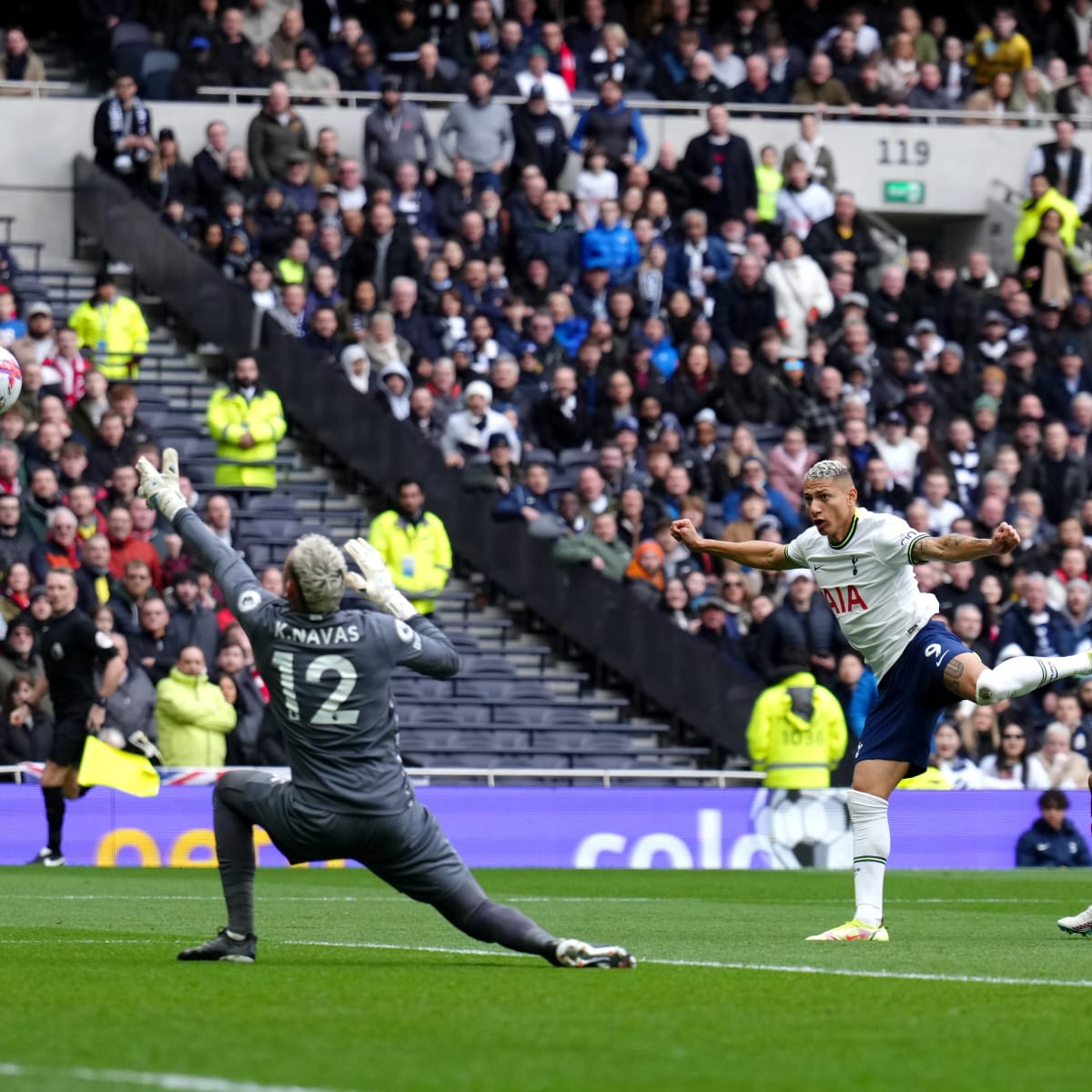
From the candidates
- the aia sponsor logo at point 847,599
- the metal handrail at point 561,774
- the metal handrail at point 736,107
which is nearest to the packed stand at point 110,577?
the metal handrail at point 561,774

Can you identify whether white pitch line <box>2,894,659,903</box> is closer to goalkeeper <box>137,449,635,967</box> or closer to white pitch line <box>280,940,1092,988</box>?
white pitch line <box>280,940,1092,988</box>

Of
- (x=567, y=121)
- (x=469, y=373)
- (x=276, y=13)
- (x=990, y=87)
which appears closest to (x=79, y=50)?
(x=276, y=13)

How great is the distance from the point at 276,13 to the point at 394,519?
9298 millimetres

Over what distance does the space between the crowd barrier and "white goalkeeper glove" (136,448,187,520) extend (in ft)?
33.4

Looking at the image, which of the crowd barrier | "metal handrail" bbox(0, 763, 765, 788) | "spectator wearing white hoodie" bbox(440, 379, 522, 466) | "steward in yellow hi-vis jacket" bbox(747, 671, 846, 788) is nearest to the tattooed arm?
"metal handrail" bbox(0, 763, 765, 788)

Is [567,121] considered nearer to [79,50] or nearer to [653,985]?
[79,50]

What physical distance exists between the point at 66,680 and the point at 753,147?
1465 centimetres

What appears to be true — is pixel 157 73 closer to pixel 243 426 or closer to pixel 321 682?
pixel 243 426

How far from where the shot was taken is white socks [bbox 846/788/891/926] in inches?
442

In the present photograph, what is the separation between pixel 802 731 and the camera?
20281 mm

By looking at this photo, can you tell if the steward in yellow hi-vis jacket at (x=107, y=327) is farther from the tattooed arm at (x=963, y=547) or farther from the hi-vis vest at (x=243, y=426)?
the tattooed arm at (x=963, y=547)

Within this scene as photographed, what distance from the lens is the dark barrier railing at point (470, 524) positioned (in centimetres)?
2217

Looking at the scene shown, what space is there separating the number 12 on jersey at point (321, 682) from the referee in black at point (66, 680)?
9338mm

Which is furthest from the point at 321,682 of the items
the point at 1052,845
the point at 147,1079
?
the point at 1052,845
